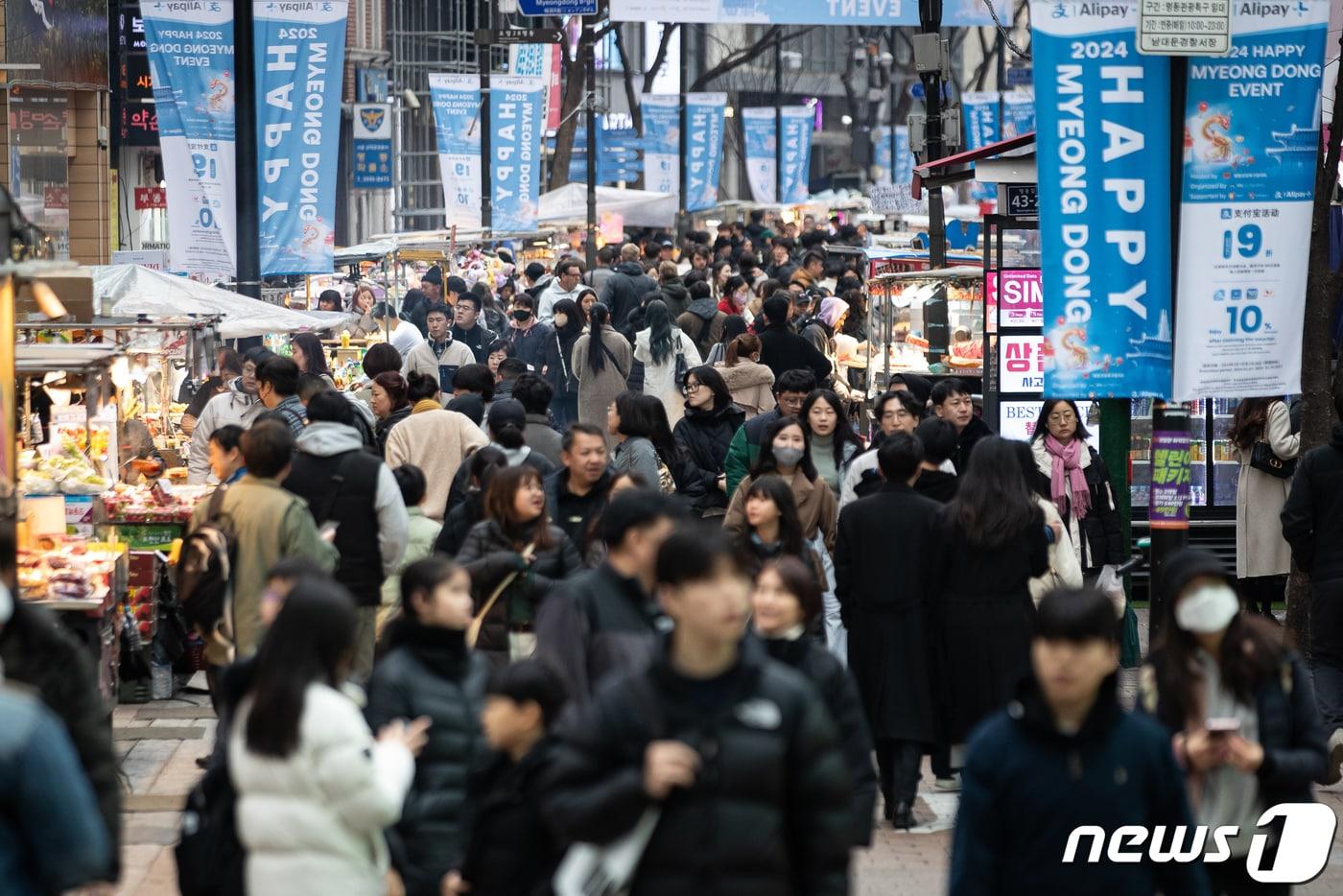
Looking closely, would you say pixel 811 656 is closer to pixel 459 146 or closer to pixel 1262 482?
pixel 1262 482

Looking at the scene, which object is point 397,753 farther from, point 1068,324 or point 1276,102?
point 1276,102

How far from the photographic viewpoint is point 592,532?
24.3 feet

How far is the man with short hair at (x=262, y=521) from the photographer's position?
8195 millimetres

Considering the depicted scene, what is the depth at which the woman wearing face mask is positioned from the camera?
5188 millimetres

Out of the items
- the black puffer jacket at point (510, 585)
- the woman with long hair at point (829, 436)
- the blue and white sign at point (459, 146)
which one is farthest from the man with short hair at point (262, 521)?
the blue and white sign at point (459, 146)

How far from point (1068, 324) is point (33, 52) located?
14546 mm

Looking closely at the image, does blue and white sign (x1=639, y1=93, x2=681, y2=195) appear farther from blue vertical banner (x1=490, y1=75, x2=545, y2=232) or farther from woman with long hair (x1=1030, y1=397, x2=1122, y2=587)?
woman with long hair (x1=1030, y1=397, x2=1122, y2=587)

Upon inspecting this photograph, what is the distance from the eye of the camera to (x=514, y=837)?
4613 mm

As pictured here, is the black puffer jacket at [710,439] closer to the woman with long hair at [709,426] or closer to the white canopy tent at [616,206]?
the woman with long hair at [709,426]

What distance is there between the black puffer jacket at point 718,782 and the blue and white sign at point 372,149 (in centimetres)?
3291

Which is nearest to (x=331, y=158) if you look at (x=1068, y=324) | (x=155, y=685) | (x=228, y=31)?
(x=228, y=31)

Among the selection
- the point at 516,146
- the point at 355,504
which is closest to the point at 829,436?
the point at 355,504

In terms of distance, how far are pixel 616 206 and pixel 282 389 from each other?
2572 cm

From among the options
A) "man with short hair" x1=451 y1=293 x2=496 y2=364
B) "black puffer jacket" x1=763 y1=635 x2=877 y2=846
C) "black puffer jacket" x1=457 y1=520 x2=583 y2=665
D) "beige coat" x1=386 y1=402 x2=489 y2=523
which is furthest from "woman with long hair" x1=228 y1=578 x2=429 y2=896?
"man with short hair" x1=451 y1=293 x2=496 y2=364
